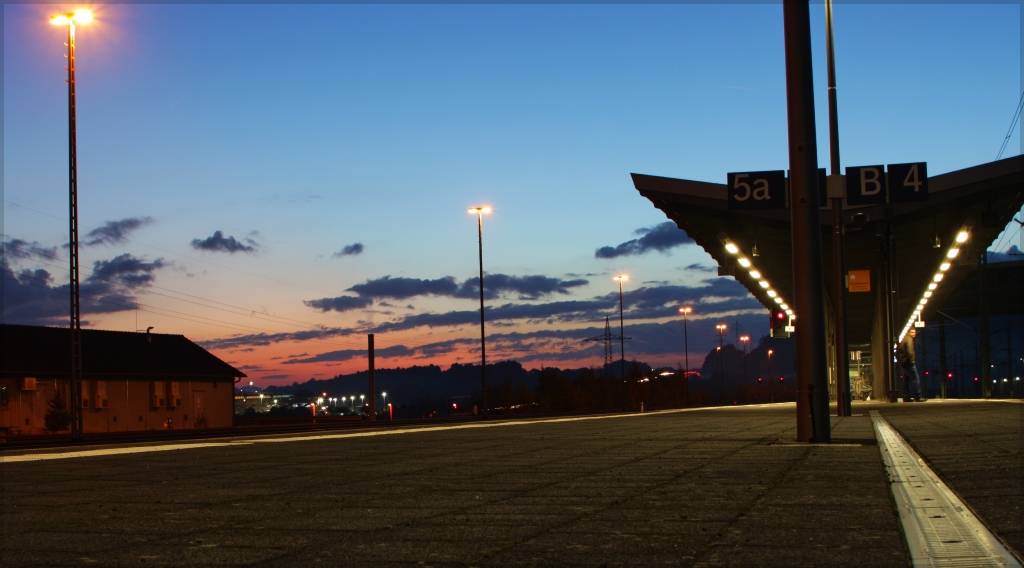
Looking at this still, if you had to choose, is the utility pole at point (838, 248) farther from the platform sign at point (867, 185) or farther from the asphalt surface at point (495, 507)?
the asphalt surface at point (495, 507)

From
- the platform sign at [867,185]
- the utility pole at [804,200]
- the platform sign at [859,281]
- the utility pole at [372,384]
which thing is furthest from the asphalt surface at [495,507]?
the utility pole at [372,384]

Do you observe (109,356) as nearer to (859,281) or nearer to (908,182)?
(859,281)

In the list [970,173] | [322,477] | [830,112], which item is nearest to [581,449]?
[322,477]

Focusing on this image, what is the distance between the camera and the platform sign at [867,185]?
62.9 feet

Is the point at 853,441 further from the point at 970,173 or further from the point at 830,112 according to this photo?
the point at 970,173

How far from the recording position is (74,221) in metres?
30.5

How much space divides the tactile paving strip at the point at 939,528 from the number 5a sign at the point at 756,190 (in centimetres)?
863

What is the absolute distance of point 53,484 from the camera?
977cm

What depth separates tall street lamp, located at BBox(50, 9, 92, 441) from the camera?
29688mm

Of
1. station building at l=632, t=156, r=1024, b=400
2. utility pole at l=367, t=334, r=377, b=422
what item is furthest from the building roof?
station building at l=632, t=156, r=1024, b=400

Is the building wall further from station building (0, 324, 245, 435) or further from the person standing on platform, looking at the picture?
the person standing on platform

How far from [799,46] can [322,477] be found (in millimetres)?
9084

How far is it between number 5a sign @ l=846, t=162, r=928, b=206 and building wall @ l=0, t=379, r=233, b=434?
4459cm

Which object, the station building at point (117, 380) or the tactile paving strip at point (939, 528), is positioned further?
the station building at point (117, 380)
